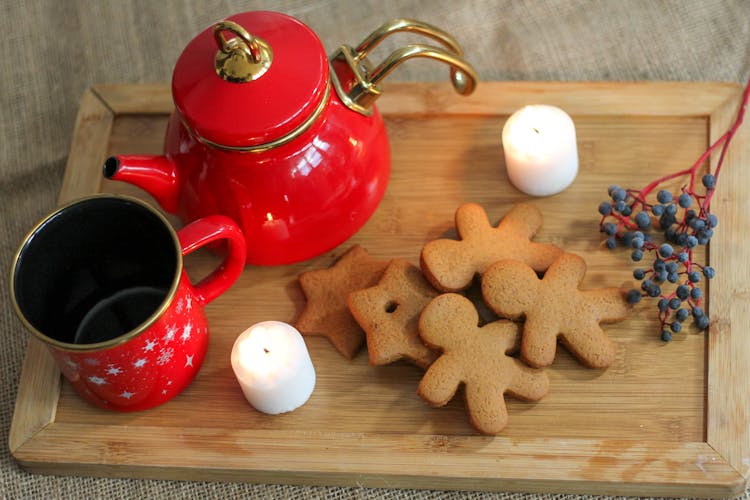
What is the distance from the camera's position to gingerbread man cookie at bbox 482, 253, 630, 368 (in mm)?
771

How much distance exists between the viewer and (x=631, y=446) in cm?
76

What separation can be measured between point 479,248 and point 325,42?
418 mm

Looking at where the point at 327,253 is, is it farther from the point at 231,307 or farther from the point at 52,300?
the point at 52,300

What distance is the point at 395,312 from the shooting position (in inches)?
31.5

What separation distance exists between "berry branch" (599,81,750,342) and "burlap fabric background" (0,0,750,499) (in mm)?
230

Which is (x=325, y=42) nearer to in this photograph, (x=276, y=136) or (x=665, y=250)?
(x=276, y=136)

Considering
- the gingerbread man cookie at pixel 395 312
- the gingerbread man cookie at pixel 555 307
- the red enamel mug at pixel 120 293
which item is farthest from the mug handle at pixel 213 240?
the gingerbread man cookie at pixel 555 307

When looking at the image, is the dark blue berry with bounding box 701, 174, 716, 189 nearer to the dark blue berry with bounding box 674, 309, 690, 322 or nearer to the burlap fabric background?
the dark blue berry with bounding box 674, 309, 690, 322

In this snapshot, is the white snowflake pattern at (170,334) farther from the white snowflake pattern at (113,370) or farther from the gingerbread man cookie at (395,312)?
the gingerbread man cookie at (395,312)

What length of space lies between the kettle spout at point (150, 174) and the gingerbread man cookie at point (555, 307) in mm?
295

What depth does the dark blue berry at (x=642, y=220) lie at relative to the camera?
825 millimetres

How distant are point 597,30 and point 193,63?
0.54 meters

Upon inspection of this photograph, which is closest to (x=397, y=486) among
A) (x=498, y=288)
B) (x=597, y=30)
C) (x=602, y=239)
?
(x=498, y=288)

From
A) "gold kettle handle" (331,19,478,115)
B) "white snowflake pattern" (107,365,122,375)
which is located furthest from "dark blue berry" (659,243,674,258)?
"white snowflake pattern" (107,365,122,375)
